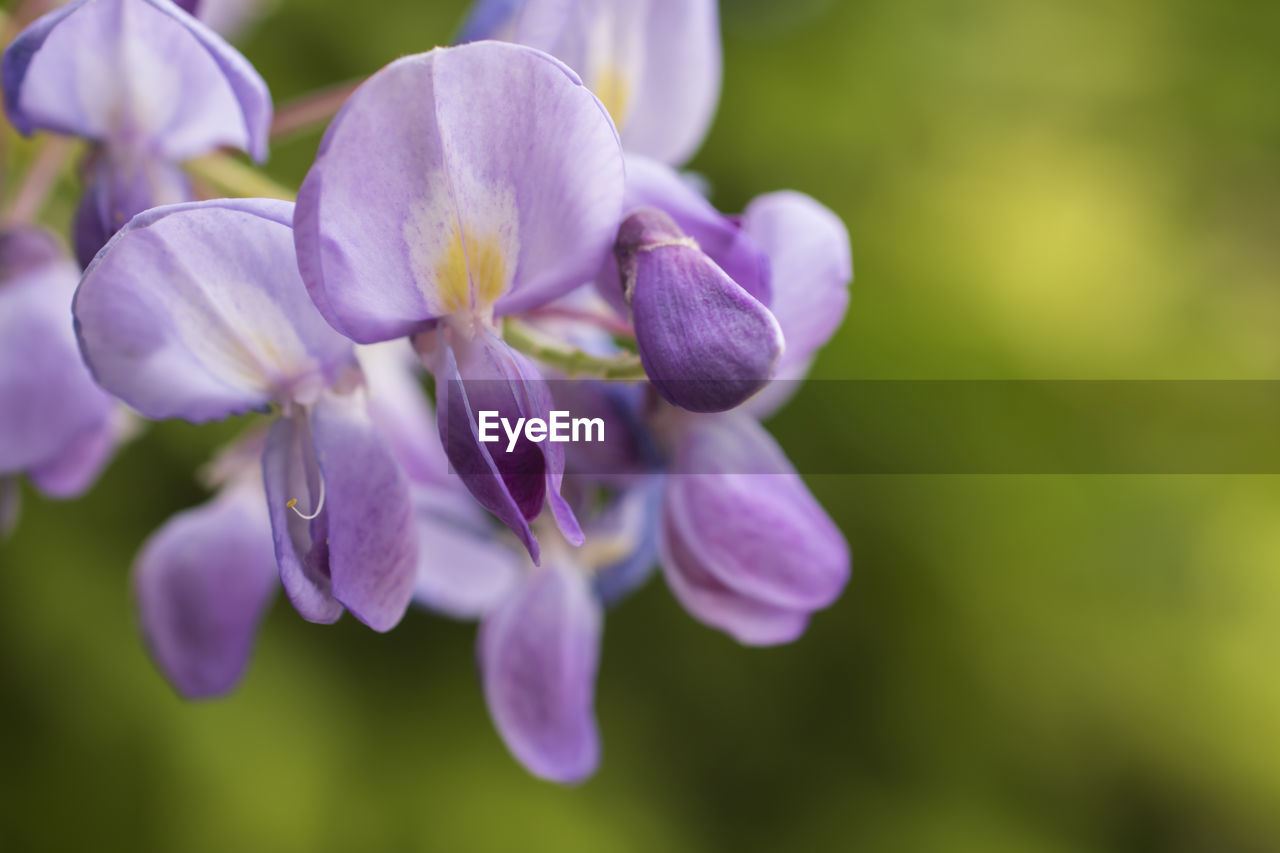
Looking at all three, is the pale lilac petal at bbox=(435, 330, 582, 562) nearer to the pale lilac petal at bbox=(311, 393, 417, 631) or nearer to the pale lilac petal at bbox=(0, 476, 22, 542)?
the pale lilac petal at bbox=(311, 393, 417, 631)

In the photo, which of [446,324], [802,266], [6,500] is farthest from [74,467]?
[802,266]

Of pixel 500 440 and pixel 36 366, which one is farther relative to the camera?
pixel 36 366

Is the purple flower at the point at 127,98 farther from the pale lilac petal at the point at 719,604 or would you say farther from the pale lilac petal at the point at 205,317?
the pale lilac petal at the point at 719,604

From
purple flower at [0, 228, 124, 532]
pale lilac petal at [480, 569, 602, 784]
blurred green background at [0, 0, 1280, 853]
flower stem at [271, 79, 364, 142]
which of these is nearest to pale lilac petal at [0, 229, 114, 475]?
purple flower at [0, 228, 124, 532]

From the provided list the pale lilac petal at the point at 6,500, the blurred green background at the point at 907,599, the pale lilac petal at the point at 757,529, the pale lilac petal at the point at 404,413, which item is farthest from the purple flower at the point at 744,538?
the blurred green background at the point at 907,599

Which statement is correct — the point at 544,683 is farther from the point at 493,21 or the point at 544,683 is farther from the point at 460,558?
the point at 493,21

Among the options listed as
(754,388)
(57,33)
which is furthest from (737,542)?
(57,33)
